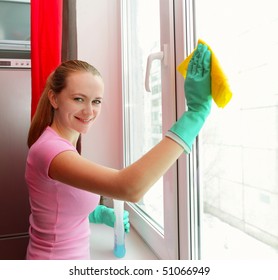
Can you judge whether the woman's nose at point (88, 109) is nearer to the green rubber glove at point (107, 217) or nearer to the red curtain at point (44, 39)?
the red curtain at point (44, 39)

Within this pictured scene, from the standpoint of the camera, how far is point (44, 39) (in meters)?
1.06

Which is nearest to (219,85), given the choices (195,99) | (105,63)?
(195,99)

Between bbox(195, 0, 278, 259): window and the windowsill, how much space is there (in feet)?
1.02

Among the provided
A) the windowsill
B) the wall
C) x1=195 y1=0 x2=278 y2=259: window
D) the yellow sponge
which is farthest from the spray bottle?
the yellow sponge

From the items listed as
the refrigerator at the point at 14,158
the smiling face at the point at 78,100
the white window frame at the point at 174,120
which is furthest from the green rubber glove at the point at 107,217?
the smiling face at the point at 78,100

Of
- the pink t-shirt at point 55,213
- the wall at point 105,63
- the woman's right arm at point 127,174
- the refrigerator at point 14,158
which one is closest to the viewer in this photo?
the woman's right arm at point 127,174

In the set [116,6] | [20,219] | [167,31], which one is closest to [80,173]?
[167,31]

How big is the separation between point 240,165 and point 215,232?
247mm

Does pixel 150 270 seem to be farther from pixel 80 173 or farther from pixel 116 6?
pixel 116 6

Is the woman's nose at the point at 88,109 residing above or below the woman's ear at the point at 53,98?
below

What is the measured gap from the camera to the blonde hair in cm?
77

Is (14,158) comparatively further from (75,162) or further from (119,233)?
(75,162)

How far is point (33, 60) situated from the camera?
109 centimetres

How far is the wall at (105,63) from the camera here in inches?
57.0
